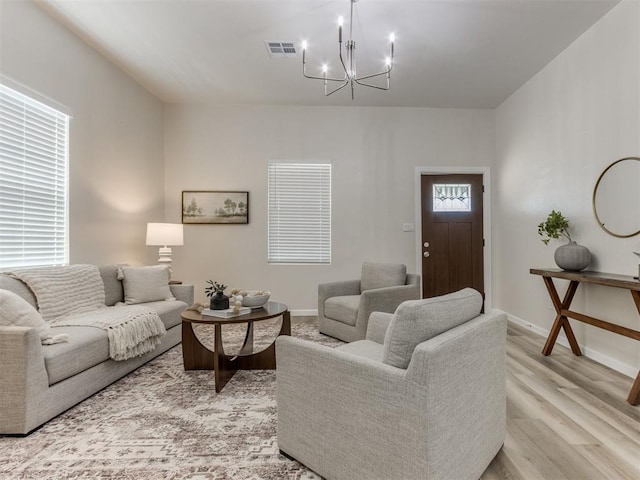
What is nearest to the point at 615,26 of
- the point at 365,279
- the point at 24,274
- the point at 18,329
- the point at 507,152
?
the point at 507,152

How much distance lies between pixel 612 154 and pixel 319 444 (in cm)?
325

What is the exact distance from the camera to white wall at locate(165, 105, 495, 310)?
4.95 m

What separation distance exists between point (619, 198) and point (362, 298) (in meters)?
2.29

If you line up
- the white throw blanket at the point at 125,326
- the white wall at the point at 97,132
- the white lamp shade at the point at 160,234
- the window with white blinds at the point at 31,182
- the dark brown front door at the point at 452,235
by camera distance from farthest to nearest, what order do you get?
the dark brown front door at the point at 452,235 → the white lamp shade at the point at 160,234 → the white wall at the point at 97,132 → the window with white blinds at the point at 31,182 → the white throw blanket at the point at 125,326

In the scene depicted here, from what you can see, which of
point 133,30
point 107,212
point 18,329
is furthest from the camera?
point 107,212

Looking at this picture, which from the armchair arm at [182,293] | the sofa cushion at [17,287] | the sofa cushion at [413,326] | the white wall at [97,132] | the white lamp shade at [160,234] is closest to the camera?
the sofa cushion at [413,326]

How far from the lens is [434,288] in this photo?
5.05m

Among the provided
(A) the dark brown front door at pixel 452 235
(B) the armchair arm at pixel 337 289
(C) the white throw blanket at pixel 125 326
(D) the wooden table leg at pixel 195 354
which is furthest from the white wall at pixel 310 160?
(D) the wooden table leg at pixel 195 354

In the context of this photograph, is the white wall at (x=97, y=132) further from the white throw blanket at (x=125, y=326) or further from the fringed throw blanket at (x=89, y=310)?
the white throw blanket at (x=125, y=326)

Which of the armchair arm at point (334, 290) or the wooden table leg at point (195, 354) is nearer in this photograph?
the wooden table leg at point (195, 354)

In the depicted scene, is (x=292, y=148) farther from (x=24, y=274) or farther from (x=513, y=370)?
(x=513, y=370)

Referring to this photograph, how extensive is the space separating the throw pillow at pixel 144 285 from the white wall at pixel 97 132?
18.3 inches

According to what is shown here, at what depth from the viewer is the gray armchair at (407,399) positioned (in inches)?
47.7

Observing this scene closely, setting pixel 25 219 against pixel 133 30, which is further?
pixel 133 30
